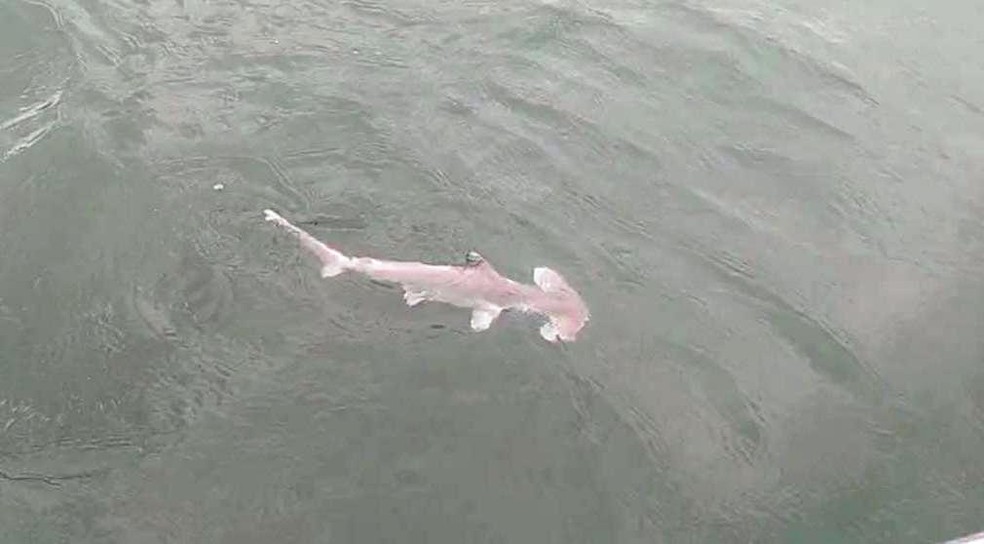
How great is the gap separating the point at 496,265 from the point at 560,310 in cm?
82

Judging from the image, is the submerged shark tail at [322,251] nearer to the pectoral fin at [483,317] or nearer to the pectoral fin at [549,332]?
the pectoral fin at [483,317]

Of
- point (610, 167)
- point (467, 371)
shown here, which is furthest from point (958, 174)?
point (467, 371)

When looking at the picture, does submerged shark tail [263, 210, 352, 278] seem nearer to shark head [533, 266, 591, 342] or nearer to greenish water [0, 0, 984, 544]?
greenish water [0, 0, 984, 544]

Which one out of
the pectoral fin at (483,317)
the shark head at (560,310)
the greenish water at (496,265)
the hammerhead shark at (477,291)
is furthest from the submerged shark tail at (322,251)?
the shark head at (560,310)

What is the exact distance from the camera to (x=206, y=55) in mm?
10984

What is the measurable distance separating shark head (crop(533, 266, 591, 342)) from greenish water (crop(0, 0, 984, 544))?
0.17 metres

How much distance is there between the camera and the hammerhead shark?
8328mm

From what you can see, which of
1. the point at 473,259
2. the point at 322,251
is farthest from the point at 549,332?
the point at 322,251

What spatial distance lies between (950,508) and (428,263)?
4.62 meters

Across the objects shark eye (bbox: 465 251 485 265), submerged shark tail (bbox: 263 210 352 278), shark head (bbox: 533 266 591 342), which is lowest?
shark head (bbox: 533 266 591 342)

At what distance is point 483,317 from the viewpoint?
8.37 metres

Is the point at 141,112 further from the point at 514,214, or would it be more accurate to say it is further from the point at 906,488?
the point at 906,488

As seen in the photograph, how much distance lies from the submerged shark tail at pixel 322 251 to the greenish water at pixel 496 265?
0.37 ft

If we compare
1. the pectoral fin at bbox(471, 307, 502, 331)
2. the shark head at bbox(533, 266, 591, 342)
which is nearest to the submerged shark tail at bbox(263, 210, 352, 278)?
the pectoral fin at bbox(471, 307, 502, 331)
